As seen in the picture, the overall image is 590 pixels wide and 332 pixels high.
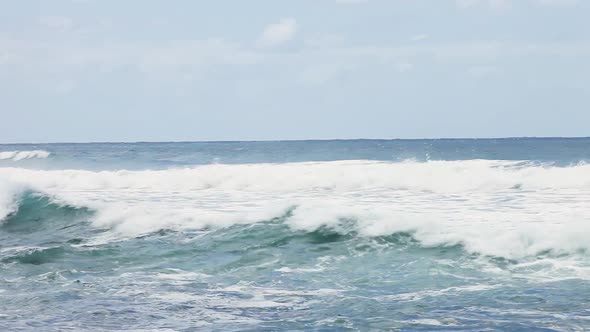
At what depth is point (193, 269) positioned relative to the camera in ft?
36.9

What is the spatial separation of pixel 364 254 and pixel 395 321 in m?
4.39

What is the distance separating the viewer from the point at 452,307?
Answer: 325 inches

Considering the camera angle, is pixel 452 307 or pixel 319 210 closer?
pixel 452 307

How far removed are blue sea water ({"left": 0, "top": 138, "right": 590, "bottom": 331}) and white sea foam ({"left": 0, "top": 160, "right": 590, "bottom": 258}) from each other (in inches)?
2.0

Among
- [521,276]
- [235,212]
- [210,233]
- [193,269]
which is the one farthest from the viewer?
[235,212]

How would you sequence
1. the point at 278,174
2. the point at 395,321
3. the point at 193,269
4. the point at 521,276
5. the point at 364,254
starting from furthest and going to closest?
the point at 278,174
the point at 364,254
the point at 193,269
the point at 521,276
the point at 395,321

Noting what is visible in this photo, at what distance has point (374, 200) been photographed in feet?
66.2

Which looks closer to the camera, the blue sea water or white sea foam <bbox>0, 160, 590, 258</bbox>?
the blue sea water

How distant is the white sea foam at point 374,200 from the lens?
12.8 meters

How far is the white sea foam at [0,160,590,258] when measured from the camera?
1277 centimetres

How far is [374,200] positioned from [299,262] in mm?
8740

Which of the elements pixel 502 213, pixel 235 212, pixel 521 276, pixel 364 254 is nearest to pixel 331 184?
pixel 235 212

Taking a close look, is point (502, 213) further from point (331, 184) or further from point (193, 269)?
point (331, 184)

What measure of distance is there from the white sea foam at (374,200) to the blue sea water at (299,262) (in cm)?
5
